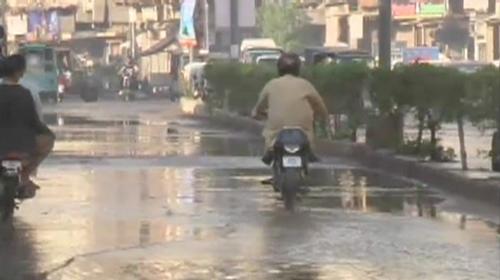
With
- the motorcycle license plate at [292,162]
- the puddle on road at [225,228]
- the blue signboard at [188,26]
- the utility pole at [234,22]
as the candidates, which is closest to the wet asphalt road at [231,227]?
the puddle on road at [225,228]

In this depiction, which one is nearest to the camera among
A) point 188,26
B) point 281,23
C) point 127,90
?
point 188,26

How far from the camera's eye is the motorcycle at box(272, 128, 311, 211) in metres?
14.7

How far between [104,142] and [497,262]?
17.0 metres

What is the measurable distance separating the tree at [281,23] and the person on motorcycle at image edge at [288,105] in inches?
2413

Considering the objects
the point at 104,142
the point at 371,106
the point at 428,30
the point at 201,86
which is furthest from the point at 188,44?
the point at 371,106

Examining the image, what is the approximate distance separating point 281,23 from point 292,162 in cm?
6376

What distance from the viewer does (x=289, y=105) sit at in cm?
1496

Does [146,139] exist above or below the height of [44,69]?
below

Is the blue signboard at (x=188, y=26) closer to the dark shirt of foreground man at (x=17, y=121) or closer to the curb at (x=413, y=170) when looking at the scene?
the curb at (x=413, y=170)

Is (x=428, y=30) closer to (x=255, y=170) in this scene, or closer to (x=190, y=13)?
(x=190, y=13)

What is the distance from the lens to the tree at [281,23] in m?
77.8

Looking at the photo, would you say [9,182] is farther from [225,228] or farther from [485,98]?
[485,98]

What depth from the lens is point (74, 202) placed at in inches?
608

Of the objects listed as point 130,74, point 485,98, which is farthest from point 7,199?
point 130,74
